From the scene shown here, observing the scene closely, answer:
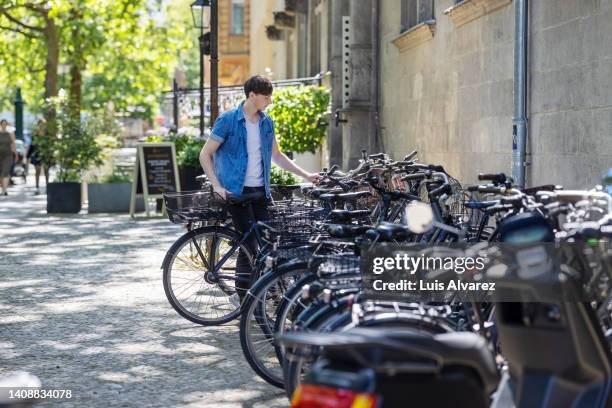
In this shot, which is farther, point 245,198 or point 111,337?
point 245,198

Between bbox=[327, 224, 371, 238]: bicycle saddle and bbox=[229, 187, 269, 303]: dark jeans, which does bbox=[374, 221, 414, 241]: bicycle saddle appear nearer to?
bbox=[327, 224, 371, 238]: bicycle saddle

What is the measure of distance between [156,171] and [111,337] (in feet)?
36.2

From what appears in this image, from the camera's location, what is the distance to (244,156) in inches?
345

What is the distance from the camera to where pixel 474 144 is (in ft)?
40.1

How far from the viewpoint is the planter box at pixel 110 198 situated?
68.1ft

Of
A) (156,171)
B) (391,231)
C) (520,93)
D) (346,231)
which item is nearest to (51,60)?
(156,171)

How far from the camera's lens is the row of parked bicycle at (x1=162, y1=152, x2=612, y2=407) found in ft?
10.9

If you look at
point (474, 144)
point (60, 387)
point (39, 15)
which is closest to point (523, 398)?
point (60, 387)

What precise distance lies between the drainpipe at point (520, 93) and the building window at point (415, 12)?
14.3ft

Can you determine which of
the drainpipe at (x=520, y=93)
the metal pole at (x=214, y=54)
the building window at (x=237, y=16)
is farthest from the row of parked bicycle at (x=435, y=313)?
the building window at (x=237, y=16)

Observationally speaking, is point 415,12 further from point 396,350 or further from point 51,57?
point 51,57

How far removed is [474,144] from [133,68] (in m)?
34.1

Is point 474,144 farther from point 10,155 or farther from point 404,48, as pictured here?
point 10,155

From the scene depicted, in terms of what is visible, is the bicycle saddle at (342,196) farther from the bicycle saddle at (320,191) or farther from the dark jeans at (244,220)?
the dark jeans at (244,220)
